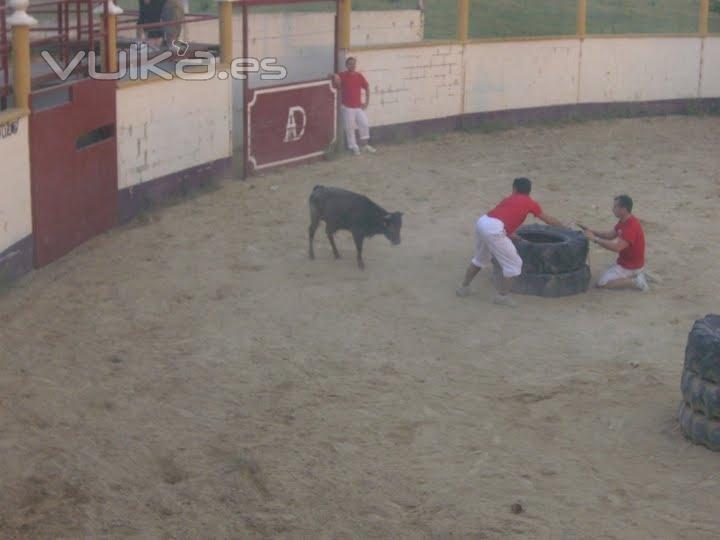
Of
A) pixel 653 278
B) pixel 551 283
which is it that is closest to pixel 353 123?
pixel 653 278

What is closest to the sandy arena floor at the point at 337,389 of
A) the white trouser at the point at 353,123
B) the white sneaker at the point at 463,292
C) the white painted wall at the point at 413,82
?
the white sneaker at the point at 463,292

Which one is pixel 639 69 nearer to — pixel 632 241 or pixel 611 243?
pixel 632 241

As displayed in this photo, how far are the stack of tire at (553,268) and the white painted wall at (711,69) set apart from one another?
439 inches

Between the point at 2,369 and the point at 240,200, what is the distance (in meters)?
6.27

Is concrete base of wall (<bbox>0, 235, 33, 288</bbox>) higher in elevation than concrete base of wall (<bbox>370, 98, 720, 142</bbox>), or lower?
lower

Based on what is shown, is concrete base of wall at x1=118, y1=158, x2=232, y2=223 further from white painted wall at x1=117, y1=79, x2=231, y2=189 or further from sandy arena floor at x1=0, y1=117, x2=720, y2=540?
sandy arena floor at x1=0, y1=117, x2=720, y2=540

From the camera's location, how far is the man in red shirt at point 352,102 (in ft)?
59.8

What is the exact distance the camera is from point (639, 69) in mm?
21891

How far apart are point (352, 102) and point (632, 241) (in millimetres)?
7157

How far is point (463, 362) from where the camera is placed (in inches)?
409

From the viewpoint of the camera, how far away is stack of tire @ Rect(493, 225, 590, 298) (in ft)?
39.3

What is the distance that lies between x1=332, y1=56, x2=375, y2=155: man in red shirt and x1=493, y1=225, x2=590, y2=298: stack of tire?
6.59 metres

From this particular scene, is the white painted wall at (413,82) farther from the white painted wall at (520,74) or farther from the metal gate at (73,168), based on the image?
the metal gate at (73,168)

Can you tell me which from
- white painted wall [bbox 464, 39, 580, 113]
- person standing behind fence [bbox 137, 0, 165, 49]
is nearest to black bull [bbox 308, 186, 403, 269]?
person standing behind fence [bbox 137, 0, 165, 49]
